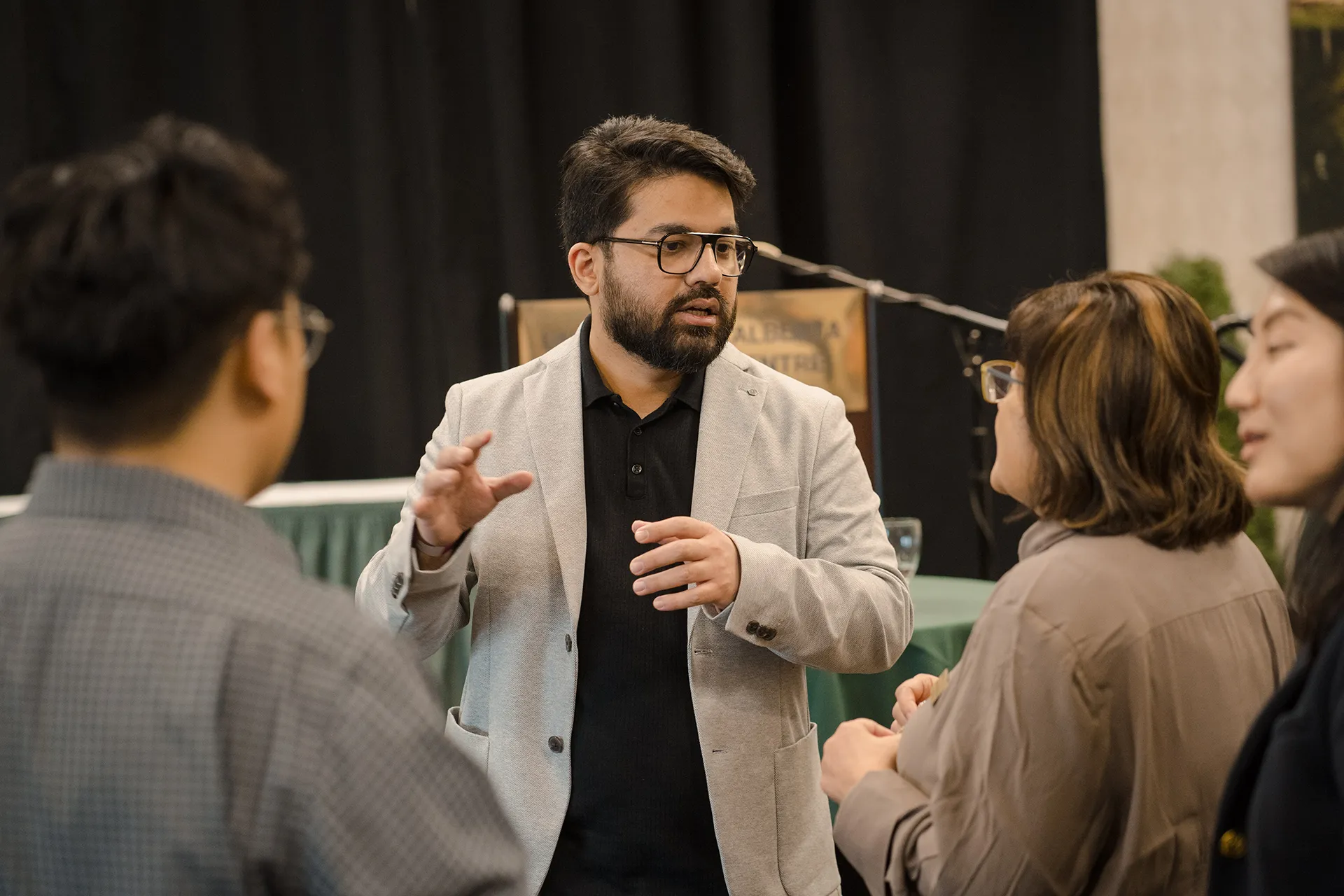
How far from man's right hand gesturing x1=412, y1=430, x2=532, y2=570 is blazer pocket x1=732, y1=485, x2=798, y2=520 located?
397mm

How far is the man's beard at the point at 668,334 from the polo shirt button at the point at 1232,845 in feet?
3.59

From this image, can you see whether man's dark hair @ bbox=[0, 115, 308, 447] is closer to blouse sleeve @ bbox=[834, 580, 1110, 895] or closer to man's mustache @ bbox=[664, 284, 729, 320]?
blouse sleeve @ bbox=[834, 580, 1110, 895]

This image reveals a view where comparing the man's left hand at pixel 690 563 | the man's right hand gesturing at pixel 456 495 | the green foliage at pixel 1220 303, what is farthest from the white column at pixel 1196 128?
the man's right hand gesturing at pixel 456 495

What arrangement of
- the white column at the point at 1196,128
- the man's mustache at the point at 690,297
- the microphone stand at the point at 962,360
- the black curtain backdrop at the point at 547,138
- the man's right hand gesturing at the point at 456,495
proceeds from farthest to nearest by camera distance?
the white column at the point at 1196,128, the black curtain backdrop at the point at 547,138, the microphone stand at the point at 962,360, the man's mustache at the point at 690,297, the man's right hand gesturing at the point at 456,495

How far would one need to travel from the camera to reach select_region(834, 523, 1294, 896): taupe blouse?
47.0 inches

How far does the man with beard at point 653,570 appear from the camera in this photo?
1757 millimetres

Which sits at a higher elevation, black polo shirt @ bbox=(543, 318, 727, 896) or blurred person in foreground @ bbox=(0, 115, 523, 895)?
blurred person in foreground @ bbox=(0, 115, 523, 895)

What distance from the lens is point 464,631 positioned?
10.7ft

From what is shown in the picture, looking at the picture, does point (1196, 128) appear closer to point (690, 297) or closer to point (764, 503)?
point (690, 297)

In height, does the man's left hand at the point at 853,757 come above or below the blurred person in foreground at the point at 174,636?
below

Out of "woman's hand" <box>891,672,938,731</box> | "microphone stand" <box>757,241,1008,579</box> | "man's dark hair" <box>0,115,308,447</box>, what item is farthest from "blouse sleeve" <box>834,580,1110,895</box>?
"microphone stand" <box>757,241,1008,579</box>

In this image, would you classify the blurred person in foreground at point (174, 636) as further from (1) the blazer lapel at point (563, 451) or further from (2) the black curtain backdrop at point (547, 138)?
(2) the black curtain backdrop at point (547, 138)

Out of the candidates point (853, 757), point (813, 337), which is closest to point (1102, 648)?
point (853, 757)

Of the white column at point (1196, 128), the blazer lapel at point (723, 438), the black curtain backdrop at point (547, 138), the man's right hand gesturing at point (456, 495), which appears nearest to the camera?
the man's right hand gesturing at point (456, 495)
